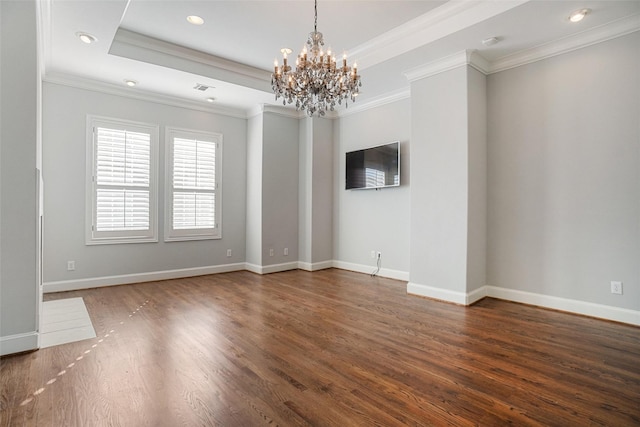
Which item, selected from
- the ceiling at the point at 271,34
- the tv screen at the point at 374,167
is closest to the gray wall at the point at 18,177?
the ceiling at the point at 271,34

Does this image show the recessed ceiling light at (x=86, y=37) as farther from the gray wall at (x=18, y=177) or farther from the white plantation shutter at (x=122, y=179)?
the white plantation shutter at (x=122, y=179)

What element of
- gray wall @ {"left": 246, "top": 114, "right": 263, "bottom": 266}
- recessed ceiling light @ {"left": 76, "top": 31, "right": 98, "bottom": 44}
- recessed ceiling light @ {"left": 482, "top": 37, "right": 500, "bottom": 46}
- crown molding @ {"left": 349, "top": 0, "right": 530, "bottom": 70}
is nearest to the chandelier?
crown molding @ {"left": 349, "top": 0, "right": 530, "bottom": 70}

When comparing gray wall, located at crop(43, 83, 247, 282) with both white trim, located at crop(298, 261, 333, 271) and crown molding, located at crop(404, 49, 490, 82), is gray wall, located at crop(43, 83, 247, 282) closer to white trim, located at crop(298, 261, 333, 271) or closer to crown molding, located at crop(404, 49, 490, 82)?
white trim, located at crop(298, 261, 333, 271)

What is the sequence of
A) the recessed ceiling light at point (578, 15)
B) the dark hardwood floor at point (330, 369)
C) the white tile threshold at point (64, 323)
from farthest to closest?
the recessed ceiling light at point (578, 15), the white tile threshold at point (64, 323), the dark hardwood floor at point (330, 369)

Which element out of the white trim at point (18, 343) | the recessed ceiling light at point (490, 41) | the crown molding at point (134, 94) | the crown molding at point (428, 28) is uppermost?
the crown molding at point (428, 28)

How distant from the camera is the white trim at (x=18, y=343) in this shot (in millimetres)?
2586

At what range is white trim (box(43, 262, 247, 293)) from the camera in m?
4.65

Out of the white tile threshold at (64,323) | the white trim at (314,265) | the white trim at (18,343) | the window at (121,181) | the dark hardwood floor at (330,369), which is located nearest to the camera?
the dark hardwood floor at (330,369)

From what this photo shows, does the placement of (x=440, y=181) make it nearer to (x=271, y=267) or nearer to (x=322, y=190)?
(x=322, y=190)

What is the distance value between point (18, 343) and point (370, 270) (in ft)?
15.2

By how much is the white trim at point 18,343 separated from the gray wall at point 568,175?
4875 millimetres

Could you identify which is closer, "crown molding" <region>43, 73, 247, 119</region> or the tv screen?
"crown molding" <region>43, 73, 247, 119</region>

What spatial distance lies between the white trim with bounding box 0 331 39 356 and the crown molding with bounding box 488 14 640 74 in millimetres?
5632

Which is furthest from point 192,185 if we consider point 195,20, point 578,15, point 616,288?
point 616,288
